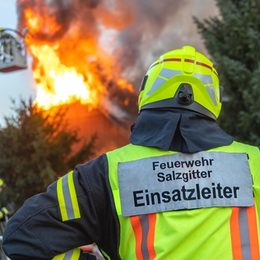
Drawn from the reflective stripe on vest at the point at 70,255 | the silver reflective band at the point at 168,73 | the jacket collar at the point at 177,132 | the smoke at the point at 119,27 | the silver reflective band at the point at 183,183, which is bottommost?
the reflective stripe on vest at the point at 70,255

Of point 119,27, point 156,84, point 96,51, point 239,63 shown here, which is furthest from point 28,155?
point 156,84

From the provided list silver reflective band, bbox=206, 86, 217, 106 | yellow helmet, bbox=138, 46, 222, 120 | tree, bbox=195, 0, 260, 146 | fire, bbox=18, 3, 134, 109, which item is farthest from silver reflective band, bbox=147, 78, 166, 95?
fire, bbox=18, 3, 134, 109

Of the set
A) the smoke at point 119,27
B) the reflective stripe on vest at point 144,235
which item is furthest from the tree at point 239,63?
the smoke at point 119,27

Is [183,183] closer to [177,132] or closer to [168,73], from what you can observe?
[177,132]

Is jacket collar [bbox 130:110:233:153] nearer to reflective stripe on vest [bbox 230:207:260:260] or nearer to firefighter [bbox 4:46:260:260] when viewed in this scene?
firefighter [bbox 4:46:260:260]

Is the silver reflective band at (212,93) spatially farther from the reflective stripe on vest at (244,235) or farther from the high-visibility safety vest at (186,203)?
the reflective stripe on vest at (244,235)

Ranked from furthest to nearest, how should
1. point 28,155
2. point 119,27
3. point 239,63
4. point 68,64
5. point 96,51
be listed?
point 68,64 < point 96,51 < point 119,27 < point 28,155 < point 239,63

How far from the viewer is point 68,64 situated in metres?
13.4

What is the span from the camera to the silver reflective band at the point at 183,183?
4.84 feet

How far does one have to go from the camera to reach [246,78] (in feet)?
21.7

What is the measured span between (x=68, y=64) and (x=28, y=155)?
3097mm

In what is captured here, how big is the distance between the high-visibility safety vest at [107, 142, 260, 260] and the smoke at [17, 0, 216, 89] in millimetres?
10734

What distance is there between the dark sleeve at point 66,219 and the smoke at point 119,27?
10840 millimetres

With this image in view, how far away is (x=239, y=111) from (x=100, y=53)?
273 inches
